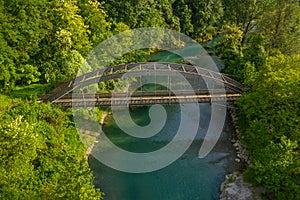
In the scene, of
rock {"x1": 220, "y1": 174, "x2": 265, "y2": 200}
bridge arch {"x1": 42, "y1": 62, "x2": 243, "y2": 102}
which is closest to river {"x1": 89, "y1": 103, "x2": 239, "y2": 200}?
rock {"x1": 220, "y1": 174, "x2": 265, "y2": 200}

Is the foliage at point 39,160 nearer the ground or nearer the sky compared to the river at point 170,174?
nearer the sky

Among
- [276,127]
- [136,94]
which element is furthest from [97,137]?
[276,127]

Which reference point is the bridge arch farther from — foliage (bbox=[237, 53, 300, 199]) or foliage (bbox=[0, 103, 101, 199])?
foliage (bbox=[237, 53, 300, 199])

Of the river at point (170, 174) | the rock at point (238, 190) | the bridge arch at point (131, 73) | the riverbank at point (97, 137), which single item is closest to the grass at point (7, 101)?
the bridge arch at point (131, 73)

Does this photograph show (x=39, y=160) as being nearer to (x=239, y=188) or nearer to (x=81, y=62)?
(x=81, y=62)

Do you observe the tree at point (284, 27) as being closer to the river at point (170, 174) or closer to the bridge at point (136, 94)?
the bridge at point (136, 94)

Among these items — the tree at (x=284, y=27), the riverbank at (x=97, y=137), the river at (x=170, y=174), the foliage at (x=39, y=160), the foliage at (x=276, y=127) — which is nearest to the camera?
the foliage at (x=39, y=160)

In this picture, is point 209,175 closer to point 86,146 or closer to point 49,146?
point 86,146
